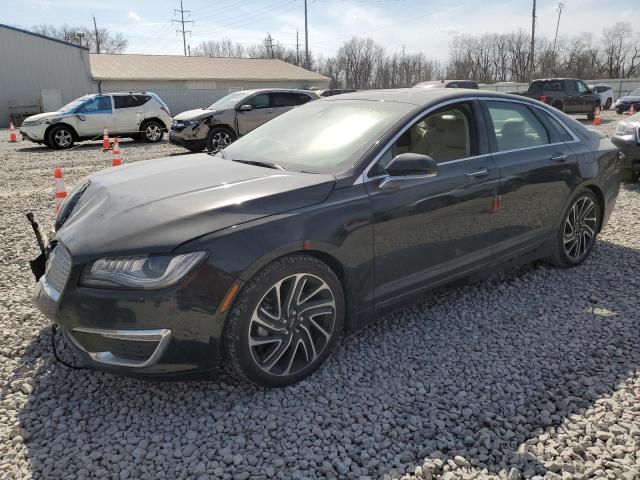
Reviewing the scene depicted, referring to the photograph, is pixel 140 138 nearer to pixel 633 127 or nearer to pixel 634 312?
pixel 633 127

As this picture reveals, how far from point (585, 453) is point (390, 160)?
1.88 m

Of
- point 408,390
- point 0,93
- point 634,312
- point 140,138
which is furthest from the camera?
point 0,93

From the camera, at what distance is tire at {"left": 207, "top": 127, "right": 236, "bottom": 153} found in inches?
515

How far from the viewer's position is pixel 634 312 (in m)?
3.86

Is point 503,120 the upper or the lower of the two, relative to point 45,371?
upper

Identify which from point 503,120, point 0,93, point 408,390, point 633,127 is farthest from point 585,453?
point 0,93

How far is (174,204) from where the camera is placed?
2.75m

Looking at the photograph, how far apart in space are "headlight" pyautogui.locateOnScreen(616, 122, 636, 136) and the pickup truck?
582 inches

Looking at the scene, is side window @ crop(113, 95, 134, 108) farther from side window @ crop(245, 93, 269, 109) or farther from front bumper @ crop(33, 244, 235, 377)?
front bumper @ crop(33, 244, 235, 377)

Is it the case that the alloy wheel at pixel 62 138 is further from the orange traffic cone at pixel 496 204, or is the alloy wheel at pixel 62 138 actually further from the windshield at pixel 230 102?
the orange traffic cone at pixel 496 204

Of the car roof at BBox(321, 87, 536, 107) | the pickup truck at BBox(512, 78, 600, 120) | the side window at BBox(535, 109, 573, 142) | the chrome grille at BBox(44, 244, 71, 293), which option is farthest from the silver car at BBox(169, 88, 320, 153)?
the pickup truck at BBox(512, 78, 600, 120)

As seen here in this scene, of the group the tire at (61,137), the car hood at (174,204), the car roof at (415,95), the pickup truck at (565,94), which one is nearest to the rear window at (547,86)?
the pickup truck at (565,94)

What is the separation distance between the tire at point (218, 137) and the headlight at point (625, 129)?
344 inches

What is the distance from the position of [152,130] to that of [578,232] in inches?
591
